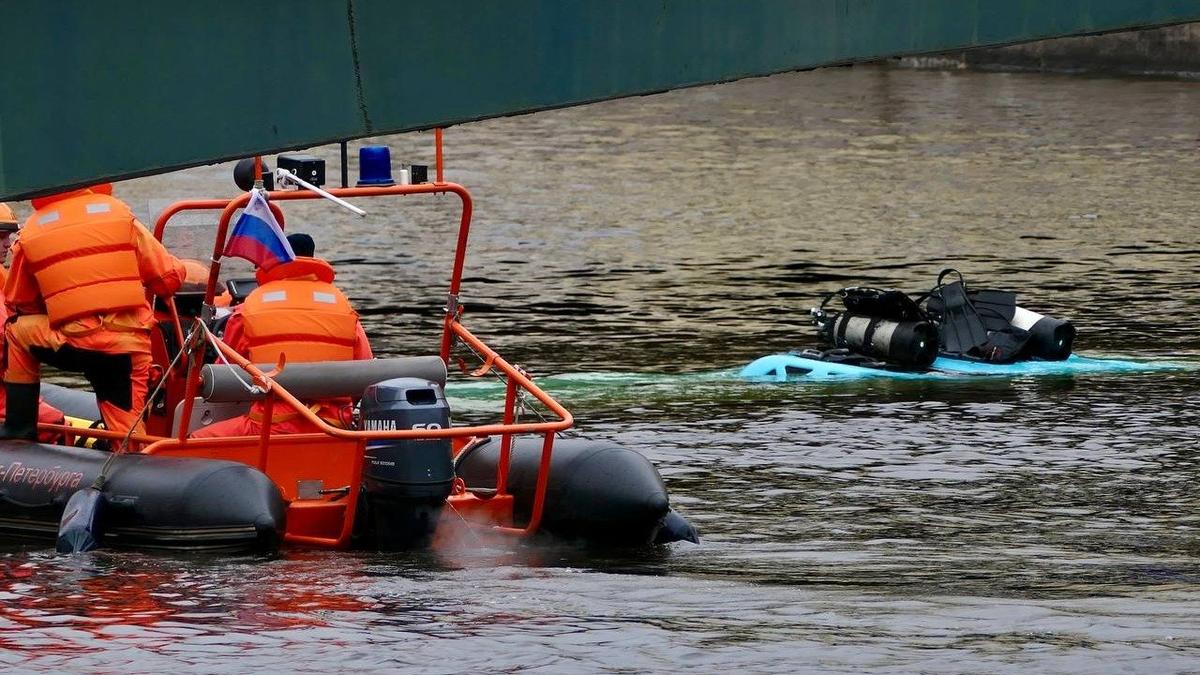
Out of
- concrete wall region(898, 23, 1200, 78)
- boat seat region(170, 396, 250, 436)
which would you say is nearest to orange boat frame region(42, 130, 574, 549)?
boat seat region(170, 396, 250, 436)

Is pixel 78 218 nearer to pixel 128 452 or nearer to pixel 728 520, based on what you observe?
pixel 128 452

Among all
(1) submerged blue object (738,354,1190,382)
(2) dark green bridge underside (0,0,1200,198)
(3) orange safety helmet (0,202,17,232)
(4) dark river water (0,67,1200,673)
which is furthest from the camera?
(1) submerged blue object (738,354,1190,382)

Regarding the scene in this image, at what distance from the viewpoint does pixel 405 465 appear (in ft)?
31.8

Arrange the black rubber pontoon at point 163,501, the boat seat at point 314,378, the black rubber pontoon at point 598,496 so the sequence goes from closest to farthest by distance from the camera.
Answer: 1. the black rubber pontoon at point 163,501
2. the boat seat at point 314,378
3. the black rubber pontoon at point 598,496

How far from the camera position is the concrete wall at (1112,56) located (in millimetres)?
46531

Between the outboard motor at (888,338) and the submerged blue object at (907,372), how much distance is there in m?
0.12

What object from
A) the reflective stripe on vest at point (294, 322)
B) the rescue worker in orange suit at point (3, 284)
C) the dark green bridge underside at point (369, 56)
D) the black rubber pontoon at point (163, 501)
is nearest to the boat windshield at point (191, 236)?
the rescue worker in orange suit at point (3, 284)

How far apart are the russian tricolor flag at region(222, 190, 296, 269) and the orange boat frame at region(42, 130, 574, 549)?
118 millimetres

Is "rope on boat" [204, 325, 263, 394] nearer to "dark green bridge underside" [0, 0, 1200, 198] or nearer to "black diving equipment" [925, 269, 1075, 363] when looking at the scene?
"dark green bridge underside" [0, 0, 1200, 198]

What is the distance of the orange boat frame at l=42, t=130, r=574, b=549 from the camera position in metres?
9.69

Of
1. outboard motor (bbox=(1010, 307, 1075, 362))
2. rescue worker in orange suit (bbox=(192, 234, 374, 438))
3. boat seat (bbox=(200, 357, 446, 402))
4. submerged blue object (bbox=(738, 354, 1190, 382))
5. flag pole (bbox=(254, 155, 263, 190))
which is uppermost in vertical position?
flag pole (bbox=(254, 155, 263, 190))

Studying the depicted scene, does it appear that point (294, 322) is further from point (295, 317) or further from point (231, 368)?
point (231, 368)

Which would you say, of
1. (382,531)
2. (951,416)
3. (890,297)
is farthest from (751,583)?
(890,297)

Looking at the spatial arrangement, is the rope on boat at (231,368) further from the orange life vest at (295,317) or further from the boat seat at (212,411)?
the boat seat at (212,411)
